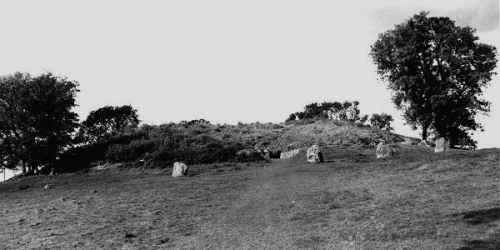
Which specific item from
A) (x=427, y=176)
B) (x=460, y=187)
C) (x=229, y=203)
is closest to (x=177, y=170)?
(x=229, y=203)

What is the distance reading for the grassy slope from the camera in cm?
1409

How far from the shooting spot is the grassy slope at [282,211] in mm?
14094

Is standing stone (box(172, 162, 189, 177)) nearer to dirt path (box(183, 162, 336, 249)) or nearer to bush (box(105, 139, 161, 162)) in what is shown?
dirt path (box(183, 162, 336, 249))

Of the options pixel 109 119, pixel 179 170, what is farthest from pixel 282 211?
pixel 109 119

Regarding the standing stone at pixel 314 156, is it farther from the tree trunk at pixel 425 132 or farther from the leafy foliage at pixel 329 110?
the leafy foliage at pixel 329 110

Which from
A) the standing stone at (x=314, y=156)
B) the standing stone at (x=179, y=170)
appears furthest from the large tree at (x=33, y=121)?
the standing stone at (x=314, y=156)

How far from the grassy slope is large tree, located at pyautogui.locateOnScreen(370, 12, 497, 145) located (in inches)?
1061

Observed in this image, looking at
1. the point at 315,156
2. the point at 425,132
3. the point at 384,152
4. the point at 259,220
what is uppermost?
the point at 425,132

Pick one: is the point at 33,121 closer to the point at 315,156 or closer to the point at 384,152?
the point at 315,156

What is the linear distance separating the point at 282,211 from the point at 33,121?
155ft

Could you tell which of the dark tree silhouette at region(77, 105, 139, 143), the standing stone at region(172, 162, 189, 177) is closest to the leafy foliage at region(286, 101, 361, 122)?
the dark tree silhouette at region(77, 105, 139, 143)

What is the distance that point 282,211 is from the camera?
1917 cm

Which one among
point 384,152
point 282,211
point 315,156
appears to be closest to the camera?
point 282,211

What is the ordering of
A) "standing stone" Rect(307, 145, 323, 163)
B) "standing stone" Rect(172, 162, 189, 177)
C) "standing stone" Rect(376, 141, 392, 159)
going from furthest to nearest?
"standing stone" Rect(376, 141, 392, 159)
"standing stone" Rect(307, 145, 323, 163)
"standing stone" Rect(172, 162, 189, 177)
